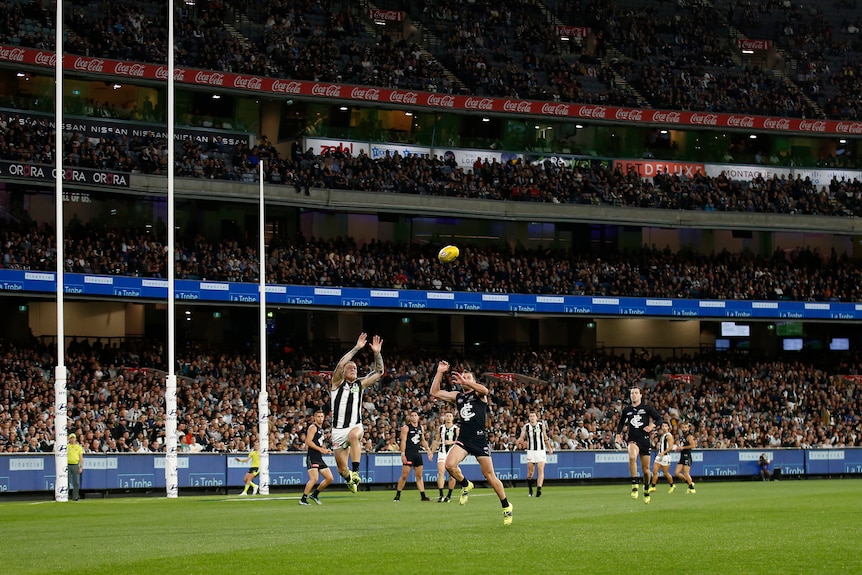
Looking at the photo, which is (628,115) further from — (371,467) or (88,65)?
(371,467)

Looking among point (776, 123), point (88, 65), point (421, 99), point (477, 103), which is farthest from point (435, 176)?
point (776, 123)

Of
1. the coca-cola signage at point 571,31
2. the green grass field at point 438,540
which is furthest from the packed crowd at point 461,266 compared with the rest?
the green grass field at point 438,540

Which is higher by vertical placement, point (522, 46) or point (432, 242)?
point (522, 46)

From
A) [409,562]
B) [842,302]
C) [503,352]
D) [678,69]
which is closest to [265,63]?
[503,352]

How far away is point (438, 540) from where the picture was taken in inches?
672

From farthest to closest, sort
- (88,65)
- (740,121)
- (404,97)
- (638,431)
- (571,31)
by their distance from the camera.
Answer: (571,31) → (740,121) → (404,97) → (88,65) → (638,431)

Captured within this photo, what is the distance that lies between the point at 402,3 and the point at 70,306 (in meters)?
26.9

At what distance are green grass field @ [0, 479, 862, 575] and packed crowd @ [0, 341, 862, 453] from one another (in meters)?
17.8

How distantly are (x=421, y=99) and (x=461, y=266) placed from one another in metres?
9.42

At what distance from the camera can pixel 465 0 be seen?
73188 millimetres

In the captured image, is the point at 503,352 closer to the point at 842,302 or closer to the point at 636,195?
the point at 636,195

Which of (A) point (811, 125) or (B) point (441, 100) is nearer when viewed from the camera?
(B) point (441, 100)

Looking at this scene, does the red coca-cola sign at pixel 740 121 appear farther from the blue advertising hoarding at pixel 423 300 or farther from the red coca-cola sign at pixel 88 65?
the red coca-cola sign at pixel 88 65

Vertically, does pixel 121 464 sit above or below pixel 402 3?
below
